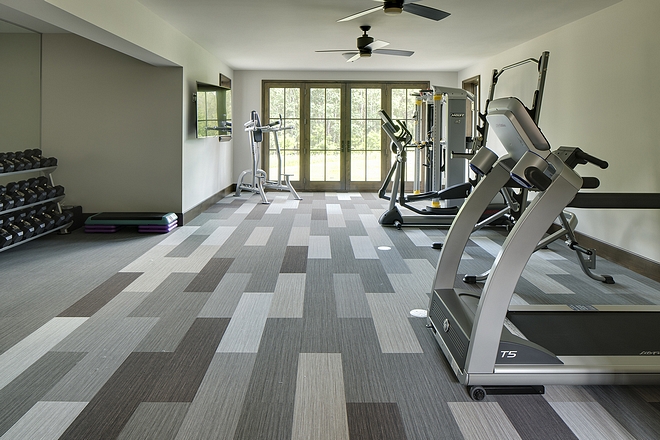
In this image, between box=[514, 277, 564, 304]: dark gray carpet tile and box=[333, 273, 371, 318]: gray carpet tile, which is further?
box=[514, 277, 564, 304]: dark gray carpet tile

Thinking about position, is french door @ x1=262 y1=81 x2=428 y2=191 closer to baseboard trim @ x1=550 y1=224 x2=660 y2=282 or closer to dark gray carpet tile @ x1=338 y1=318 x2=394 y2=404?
baseboard trim @ x1=550 y1=224 x2=660 y2=282

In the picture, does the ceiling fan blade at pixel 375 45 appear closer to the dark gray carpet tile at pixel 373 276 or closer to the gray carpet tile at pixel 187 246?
the dark gray carpet tile at pixel 373 276

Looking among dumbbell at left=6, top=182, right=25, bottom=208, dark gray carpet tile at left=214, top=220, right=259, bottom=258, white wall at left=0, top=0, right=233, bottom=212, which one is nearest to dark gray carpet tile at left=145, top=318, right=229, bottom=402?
dark gray carpet tile at left=214, top=220, right=259, bottom=258

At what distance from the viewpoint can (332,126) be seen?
35.3 feet

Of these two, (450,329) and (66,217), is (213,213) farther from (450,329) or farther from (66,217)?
(450,329)

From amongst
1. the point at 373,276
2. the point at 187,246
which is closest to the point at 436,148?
the point at 373,276

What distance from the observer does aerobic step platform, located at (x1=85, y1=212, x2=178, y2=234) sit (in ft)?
20.3

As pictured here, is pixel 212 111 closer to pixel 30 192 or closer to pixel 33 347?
pixel 30 192

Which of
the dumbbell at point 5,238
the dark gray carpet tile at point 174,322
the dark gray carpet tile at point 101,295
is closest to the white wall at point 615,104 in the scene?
the dark gray carpet tile at point 174,322

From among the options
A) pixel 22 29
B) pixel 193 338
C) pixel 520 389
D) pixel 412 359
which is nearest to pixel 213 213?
pixel 22 29

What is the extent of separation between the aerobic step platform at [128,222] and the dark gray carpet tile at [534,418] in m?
4.71

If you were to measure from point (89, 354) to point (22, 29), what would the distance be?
4.70 metres

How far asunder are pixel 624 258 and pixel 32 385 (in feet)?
15.3

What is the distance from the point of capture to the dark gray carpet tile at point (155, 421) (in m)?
2.06
